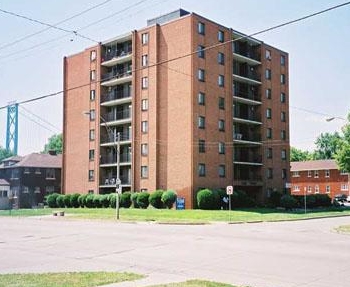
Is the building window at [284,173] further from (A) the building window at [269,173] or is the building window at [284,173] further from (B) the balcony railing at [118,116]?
(B) the balcony railing at [118,116]

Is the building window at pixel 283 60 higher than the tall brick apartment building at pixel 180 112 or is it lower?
higher

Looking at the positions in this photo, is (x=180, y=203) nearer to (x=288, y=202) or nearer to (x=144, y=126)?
(x=144, y=126)

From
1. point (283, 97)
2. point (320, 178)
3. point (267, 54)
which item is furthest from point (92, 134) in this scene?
point (320, 178)

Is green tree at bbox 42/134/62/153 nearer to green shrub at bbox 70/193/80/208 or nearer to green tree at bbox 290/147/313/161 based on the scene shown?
green tree at bbox 290/147/313/161

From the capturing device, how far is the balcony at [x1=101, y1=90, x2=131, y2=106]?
59.0 meters

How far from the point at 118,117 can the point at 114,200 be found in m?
11.6

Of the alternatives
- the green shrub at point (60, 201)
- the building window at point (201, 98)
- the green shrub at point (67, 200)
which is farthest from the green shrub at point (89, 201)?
the building window at point (201, 98)

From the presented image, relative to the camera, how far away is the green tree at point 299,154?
423 ft

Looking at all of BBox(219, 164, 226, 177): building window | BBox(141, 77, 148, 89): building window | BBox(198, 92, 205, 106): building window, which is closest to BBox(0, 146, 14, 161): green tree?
BBox(141, 77, 148, 89): building window

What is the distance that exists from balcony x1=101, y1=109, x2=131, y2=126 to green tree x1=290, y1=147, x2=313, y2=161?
250 ft

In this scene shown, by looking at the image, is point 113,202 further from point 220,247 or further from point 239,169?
point 220,247

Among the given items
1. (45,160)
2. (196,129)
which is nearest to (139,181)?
(196,129)

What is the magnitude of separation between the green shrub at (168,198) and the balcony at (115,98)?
13.8 meters

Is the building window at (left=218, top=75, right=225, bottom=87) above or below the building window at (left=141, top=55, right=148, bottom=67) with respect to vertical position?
below
